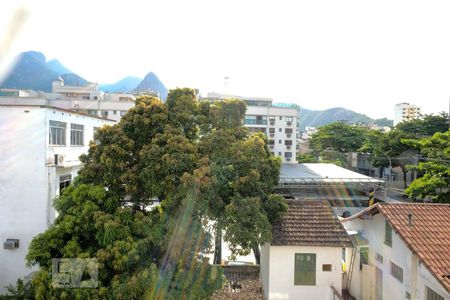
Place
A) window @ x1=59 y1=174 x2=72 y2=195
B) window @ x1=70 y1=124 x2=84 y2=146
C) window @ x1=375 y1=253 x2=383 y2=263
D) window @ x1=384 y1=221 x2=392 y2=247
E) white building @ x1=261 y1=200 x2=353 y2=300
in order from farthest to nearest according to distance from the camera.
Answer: window @ x1=70 y1=124 x2=84 y2=146 → window @ x1=59 y1=174 x2=72 y2=195 → white building @ x1=261 y1=200 x2=353 y2=300 → window @ x1=375 y1=253 x2=383 y2=263 → window @ x1=384 y1=221 x2=392 y2=247

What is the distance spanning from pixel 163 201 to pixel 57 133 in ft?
20.4

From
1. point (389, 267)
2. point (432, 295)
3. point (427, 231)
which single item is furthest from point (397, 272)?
point (432, 295)

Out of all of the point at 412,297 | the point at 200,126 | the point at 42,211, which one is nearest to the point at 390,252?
the point at 412,297

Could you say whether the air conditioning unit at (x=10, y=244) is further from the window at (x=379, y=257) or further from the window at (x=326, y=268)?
the window at (x=379, y=257)

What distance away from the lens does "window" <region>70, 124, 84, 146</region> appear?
14540 millimetres

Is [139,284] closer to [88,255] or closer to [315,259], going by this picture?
[88,255]

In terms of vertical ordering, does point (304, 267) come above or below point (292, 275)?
above

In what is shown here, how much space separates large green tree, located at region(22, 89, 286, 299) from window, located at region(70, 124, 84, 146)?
4.39 m

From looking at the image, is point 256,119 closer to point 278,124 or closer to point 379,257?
point 278,124

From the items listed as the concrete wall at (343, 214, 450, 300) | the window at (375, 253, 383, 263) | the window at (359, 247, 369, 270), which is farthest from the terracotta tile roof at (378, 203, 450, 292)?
the window at (359, 247, 369, 270)

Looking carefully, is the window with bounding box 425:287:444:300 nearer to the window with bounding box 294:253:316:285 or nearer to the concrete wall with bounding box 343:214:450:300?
the concrete wall with bounding box 343:214:450:300

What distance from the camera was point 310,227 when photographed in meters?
11.5

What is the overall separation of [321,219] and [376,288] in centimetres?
256

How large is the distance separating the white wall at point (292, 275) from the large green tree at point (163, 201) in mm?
1295
